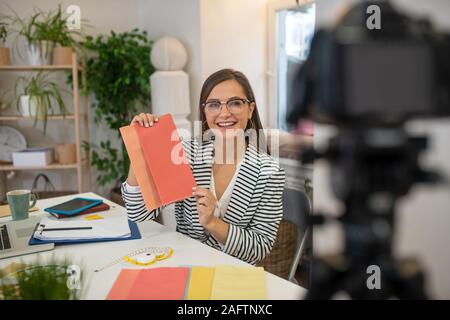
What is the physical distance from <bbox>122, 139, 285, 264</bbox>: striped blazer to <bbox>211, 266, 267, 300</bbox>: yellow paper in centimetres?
31

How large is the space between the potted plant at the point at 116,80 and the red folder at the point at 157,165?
5.41 ft

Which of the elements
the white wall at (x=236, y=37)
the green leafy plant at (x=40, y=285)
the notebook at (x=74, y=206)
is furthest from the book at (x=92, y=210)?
the white wall at (x=236, y=37)

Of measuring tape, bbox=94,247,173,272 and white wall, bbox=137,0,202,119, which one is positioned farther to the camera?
white wall, bbox=137,0,202,119

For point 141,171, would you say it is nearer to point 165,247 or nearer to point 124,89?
point 165,247

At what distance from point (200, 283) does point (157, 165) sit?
284 millimetres

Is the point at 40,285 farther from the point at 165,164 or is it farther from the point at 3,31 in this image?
the point at 3,31

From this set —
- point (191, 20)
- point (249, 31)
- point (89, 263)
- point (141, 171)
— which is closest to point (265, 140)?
point (141, 171)

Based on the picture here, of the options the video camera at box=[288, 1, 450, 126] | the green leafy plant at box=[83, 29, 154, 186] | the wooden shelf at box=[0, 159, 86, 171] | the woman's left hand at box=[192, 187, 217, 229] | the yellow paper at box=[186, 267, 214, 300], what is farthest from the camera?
the green leafy plant at box=[83, 29, 154, 186]

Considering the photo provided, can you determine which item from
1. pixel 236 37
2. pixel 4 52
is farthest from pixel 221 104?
pixel 4 52

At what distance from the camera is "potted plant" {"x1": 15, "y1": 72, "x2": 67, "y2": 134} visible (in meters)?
2.34

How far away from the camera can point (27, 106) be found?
2359 millimetres

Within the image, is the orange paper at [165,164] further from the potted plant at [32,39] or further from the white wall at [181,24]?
the potted plant at [32,39]

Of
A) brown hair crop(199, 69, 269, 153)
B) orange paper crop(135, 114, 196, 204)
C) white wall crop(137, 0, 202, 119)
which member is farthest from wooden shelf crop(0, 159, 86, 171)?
orange paper crop(135, 114, 196, 204)

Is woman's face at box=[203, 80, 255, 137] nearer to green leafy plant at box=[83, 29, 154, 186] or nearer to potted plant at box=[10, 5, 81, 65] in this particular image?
green leafy plant at box=[83, 29, 154, 186]
